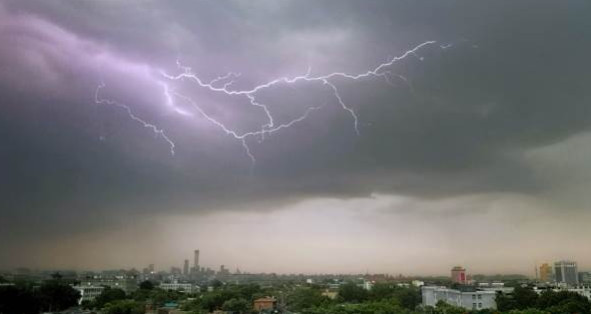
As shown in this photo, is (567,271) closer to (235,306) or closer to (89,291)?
(235,306)

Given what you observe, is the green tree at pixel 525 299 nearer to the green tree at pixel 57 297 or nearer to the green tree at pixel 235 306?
the green tree at pixel 235 306

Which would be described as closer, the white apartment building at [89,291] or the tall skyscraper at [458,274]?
the white apartment building at [89,291]

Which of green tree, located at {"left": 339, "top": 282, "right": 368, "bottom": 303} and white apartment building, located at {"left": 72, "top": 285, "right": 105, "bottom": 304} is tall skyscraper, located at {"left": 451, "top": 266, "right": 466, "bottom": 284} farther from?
white apartment building, located at {"left": 72, "top": 285, "right": 105, "bottom": 304}

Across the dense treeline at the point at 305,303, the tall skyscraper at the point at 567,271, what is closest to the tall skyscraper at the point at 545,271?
the tall skyscraper at the point at 567,271

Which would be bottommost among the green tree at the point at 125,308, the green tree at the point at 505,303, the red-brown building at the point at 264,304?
the red-brown building at the point at 264,304

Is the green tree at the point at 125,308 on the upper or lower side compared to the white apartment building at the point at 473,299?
lower

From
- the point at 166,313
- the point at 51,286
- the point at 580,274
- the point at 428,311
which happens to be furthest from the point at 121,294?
the point at 580,274

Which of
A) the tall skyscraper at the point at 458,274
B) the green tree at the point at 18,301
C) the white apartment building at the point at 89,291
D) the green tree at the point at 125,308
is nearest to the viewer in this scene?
the green tree at the point at 18,301

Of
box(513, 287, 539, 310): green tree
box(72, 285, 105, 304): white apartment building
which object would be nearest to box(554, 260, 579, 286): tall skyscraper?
box(513, 287, 539, 310): green tree

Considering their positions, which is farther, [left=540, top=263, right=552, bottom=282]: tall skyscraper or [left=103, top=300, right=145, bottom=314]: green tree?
[left=540, top=263, right=552, bottom=282]: tall skyscraper

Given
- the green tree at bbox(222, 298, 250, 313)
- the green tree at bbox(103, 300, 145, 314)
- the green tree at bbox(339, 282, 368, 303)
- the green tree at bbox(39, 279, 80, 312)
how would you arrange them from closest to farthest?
1. the green tree at bbox(103, 300, 145, 314)
2. the green tree at bbox(39, 279, 80, 312)
3. the green tree at bbox(222, 298, 250, 313)
4. the green tree at bbox(339, 282, 368, 303)

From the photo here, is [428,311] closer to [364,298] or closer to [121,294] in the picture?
[364,298]

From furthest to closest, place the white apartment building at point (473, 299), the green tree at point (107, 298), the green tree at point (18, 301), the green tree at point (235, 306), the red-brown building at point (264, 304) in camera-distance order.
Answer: the red-brown building at point (264, 304) < the green tree at point (107, 298) < the green tree at point (235, 306) < the white apartment building at point (473, 299) < the green tree at point (18, 301)
